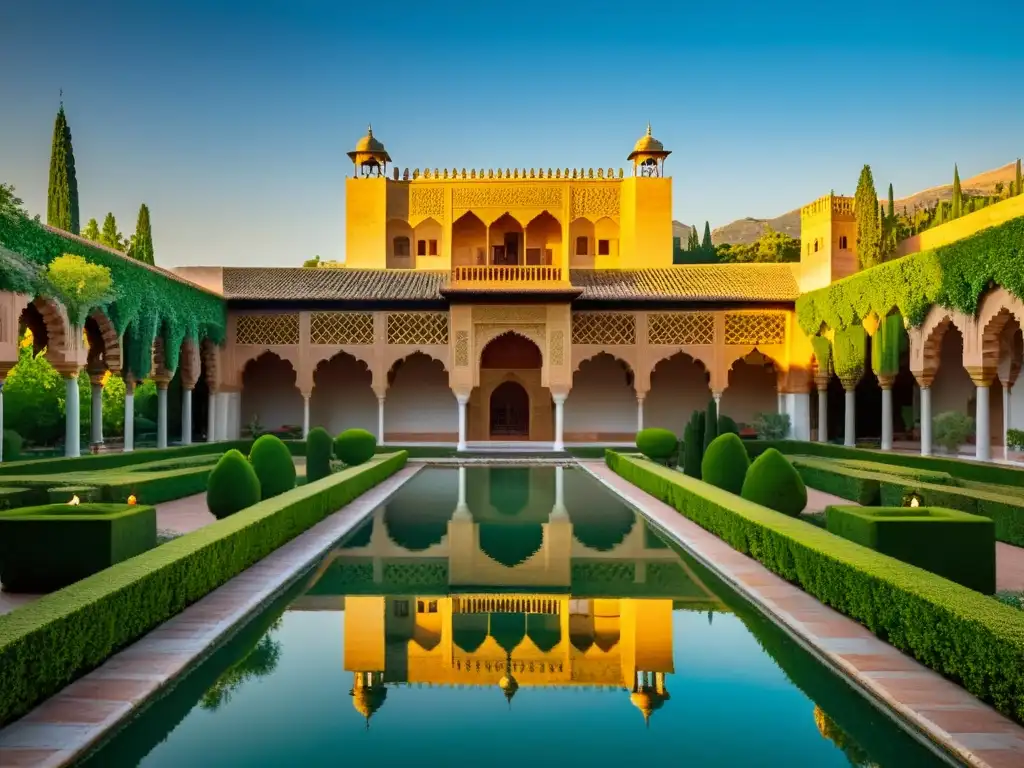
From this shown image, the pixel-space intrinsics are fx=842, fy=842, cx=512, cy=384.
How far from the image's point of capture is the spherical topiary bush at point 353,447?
1705 centimetres

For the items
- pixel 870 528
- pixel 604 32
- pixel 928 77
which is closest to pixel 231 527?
pixel 870 528

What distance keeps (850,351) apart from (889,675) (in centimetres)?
1648

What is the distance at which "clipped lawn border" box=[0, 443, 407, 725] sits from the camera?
4.02 meters

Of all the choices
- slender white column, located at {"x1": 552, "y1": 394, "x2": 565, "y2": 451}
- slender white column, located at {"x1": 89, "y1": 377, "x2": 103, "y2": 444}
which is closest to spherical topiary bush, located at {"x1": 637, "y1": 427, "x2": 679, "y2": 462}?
slender white column, located at {"x1": 552, "y1": 394, "x2": 565, "y2": 451}

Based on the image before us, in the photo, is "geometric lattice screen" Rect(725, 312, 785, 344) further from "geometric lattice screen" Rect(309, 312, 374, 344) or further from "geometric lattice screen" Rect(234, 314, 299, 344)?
"geometric lattice screen" Rect(234, 314, 299, 344)

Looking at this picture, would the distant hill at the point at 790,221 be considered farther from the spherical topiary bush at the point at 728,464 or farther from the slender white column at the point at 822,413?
the spherical topiary bush at the point at 728,464

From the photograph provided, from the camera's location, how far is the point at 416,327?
23.0m

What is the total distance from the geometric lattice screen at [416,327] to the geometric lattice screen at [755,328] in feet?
25.6

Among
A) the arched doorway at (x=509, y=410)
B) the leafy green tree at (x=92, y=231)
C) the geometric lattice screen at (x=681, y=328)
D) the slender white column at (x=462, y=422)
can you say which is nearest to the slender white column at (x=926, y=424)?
the geometric lattice screen at (x=681, y=328)

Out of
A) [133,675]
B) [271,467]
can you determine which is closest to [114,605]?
[133,675]

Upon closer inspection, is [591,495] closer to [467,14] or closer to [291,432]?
[467,14]

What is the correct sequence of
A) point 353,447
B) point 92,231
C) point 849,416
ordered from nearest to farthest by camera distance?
point 353,447
point 849,416
point 92,231

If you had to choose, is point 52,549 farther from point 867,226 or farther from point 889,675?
point 867,226

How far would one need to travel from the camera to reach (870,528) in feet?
22.3
